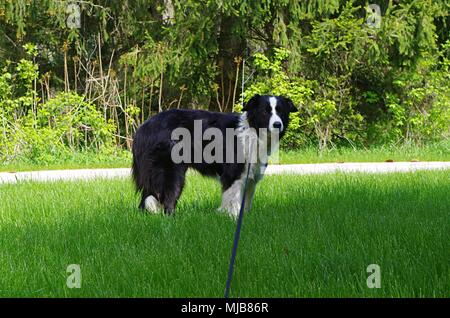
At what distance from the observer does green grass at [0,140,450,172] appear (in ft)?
40.1

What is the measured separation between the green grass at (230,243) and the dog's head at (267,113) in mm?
868

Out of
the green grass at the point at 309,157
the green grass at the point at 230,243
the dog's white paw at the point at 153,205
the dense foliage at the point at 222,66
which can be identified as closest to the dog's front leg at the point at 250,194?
the green grass at the point at 230,243

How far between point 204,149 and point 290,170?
12.9 feet

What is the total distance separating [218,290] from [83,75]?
1236 centimetres

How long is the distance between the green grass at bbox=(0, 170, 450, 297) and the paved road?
1.85m

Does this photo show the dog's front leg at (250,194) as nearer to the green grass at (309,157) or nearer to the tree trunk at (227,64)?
the green grass at (309,157)

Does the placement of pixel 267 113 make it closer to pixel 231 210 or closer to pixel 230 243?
pixel 231 210

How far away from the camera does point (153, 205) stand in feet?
22.6

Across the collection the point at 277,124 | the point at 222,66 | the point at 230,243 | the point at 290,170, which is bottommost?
the point at 290,170

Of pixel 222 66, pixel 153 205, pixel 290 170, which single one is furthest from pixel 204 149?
pixel 222 66

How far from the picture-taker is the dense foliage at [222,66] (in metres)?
13.3

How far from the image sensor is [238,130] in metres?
7.18

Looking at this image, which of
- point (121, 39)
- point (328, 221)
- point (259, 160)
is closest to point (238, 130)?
point (259, 160)
